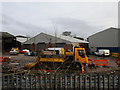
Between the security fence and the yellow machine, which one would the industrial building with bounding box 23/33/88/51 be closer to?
the yellow machine

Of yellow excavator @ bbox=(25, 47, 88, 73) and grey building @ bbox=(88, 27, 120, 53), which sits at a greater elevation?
grey building @ bbox=(88, 27, 120, 53)

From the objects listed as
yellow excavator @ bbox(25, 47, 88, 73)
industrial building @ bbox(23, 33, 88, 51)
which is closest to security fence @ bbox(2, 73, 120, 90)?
yellow excavator @ bbox(25, 47, 88, 73)

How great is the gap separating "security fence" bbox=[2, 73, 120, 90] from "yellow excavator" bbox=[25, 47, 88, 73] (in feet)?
20.8

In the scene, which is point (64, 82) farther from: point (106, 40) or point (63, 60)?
point (106, 40)

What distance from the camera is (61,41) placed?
36.2 meters

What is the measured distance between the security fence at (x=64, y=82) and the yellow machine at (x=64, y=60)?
634 cm

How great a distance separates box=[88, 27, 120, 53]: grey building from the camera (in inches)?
1296

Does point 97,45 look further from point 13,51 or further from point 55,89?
point 55,89

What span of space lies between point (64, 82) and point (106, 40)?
1285 inches

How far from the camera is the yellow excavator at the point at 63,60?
12.2 m

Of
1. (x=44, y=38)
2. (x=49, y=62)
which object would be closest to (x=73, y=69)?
(x=49, y=62)

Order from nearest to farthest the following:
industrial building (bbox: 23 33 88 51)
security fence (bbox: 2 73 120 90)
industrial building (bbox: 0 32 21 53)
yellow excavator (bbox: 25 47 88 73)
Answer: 1. security fence (bbox: 2 73 120 90)
2. yellow excavator (bbox: 25 47 88 73)
3. industrial building (bbox: 0 32 21 53)
4. industrial building (bbox: 23 33 88 51)

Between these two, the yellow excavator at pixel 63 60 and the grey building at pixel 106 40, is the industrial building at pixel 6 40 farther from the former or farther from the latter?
the yellow excavator at pixel 63 60

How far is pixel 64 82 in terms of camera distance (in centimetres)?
548
